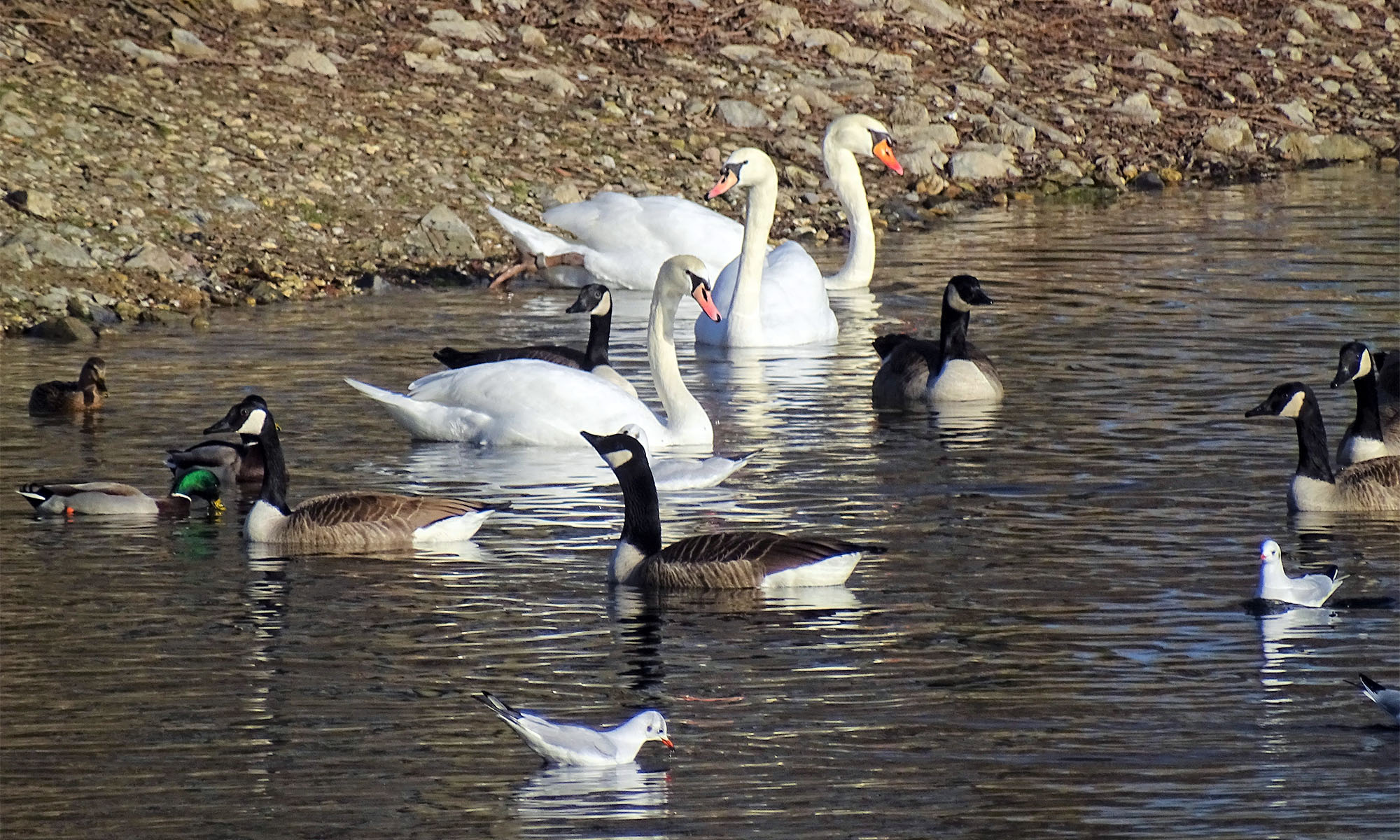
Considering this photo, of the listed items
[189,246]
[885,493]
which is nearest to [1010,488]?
[885,493]

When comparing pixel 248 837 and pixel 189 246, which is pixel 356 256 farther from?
pixel 248 837

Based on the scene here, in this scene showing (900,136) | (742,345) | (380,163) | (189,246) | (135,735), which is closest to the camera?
(135,735)

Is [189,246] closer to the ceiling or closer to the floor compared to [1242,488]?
closer to the ceiling

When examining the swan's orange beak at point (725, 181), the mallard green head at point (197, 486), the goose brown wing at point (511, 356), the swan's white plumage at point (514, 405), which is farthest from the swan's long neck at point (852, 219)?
the mallard green head at point (197, 486)

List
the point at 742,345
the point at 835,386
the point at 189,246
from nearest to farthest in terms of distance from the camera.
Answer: the point at 835,386
the point at 742,345
the point at 189,246

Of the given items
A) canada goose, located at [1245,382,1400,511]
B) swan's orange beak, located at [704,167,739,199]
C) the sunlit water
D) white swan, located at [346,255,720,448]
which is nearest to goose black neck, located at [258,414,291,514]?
the sunlit water

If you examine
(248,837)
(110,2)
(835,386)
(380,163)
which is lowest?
(248,837)

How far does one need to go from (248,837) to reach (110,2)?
1839 cm

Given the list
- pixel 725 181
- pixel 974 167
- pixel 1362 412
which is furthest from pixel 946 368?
pixel 974 167

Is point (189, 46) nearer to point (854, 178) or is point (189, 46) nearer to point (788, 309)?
point (854, 178)

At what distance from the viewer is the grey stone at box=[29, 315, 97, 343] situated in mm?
18125

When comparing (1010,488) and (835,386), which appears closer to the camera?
(1010,488)

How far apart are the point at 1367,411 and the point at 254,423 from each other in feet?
19.7

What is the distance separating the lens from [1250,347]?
680 inches
